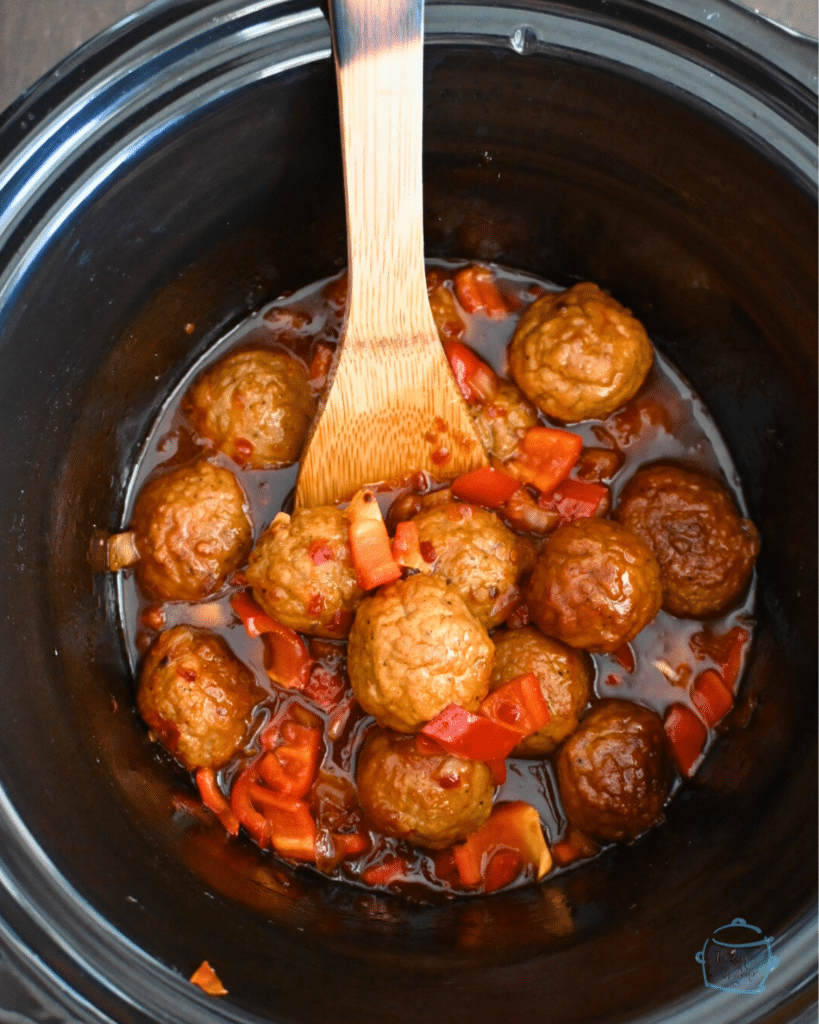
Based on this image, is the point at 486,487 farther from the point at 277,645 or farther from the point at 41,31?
the point at 41,31

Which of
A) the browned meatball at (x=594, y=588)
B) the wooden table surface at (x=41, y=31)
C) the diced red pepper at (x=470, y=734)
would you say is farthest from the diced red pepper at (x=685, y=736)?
the wooden table surface at (x=41, y=31)

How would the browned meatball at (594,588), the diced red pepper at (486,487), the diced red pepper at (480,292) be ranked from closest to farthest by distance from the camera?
the browned meatball at (594,588), the diced red pepper at (486,487), the diced red pepper at (480,292)

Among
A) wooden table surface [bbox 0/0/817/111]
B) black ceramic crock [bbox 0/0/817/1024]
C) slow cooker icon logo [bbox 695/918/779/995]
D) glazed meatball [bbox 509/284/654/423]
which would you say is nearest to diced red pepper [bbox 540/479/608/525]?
glazed meatball [bbox 509/284/654/423]

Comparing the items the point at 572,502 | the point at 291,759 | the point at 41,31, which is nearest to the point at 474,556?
the point at 572,502

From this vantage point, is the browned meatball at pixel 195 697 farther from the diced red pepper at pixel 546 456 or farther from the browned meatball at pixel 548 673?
the diced red pepper at pixel 546 456

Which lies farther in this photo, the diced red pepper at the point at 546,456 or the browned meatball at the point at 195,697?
the diced red pepper at the point at 546,456

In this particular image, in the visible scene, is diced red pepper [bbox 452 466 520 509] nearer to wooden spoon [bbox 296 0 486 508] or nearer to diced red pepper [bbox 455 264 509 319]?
wooden spoon [bbox 296 0 486 508]

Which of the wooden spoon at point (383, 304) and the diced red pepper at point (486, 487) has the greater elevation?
the wooden spoon at point (383, 304)
